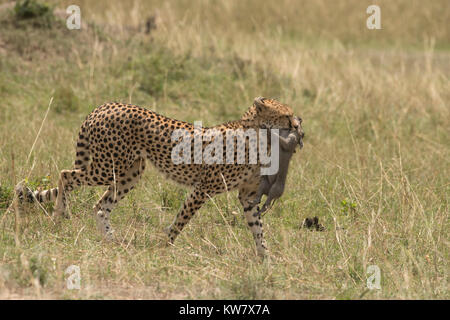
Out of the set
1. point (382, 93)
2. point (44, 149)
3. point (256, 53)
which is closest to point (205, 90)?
point (256, 53)

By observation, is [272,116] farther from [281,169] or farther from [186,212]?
[186,212]

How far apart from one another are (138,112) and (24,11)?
5.22m

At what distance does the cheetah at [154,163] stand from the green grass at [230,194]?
151mm

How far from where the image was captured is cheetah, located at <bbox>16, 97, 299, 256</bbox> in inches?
188

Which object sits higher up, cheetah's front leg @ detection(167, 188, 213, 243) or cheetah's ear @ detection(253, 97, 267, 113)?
cheetah's ear @ detection(253, 97, 267, 113)

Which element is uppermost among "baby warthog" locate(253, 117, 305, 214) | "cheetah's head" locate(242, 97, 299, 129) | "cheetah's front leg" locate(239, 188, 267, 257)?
"cheetah's head" locate(242, 97, 299, 129)

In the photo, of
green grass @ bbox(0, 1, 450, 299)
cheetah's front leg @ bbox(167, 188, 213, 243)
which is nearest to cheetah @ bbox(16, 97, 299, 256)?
cheetah's front leg @ bbox(167, 188, 213, 243)

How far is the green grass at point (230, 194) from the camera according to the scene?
410 centimetres

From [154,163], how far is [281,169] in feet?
3.03

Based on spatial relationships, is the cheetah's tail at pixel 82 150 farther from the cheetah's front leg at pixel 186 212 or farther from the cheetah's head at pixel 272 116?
the cheetah's head at pixel 272 116

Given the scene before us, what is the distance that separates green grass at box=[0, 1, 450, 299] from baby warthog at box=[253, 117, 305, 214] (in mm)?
364

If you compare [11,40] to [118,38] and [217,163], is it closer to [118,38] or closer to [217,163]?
[118,38]

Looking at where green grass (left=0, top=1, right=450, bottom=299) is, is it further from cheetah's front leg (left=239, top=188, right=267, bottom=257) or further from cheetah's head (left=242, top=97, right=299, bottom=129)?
cheetah's head (left=242, top=97, right=299, bottom=129)

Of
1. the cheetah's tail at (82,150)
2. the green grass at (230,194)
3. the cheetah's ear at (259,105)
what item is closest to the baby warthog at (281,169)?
the cheetah's ear at (259,105)
